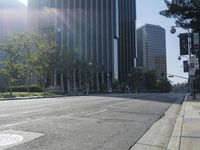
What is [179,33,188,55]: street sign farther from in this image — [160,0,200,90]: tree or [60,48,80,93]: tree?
[60,48,80,93]: tree

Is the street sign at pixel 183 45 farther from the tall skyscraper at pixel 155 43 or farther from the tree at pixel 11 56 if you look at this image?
the tall skyscraper at pixel 155 43

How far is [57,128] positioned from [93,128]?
1364mm

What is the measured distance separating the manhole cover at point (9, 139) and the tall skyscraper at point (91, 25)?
11058 cm

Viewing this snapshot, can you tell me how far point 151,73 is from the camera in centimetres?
17500

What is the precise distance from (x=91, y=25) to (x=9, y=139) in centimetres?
13827

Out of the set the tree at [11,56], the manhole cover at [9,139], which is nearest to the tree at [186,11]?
the manhole cover at [9,139]

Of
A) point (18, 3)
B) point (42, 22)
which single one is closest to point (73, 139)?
point (42, 22)

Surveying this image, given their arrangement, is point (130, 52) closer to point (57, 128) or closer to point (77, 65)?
point (77, 65)

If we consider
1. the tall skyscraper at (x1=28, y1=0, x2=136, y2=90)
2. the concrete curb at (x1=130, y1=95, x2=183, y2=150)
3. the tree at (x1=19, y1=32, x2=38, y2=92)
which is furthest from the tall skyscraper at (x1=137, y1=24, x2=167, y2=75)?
the concrete curb at (x1=130, y1=95, x2=183, y2=150)

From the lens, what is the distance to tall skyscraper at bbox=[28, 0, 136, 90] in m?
138

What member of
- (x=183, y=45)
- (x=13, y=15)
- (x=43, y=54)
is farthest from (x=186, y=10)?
(x=13, y=15)

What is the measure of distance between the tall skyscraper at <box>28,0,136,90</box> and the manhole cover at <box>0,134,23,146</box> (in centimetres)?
11058

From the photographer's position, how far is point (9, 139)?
37.3 feet

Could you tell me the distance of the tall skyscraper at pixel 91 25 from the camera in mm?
137625
